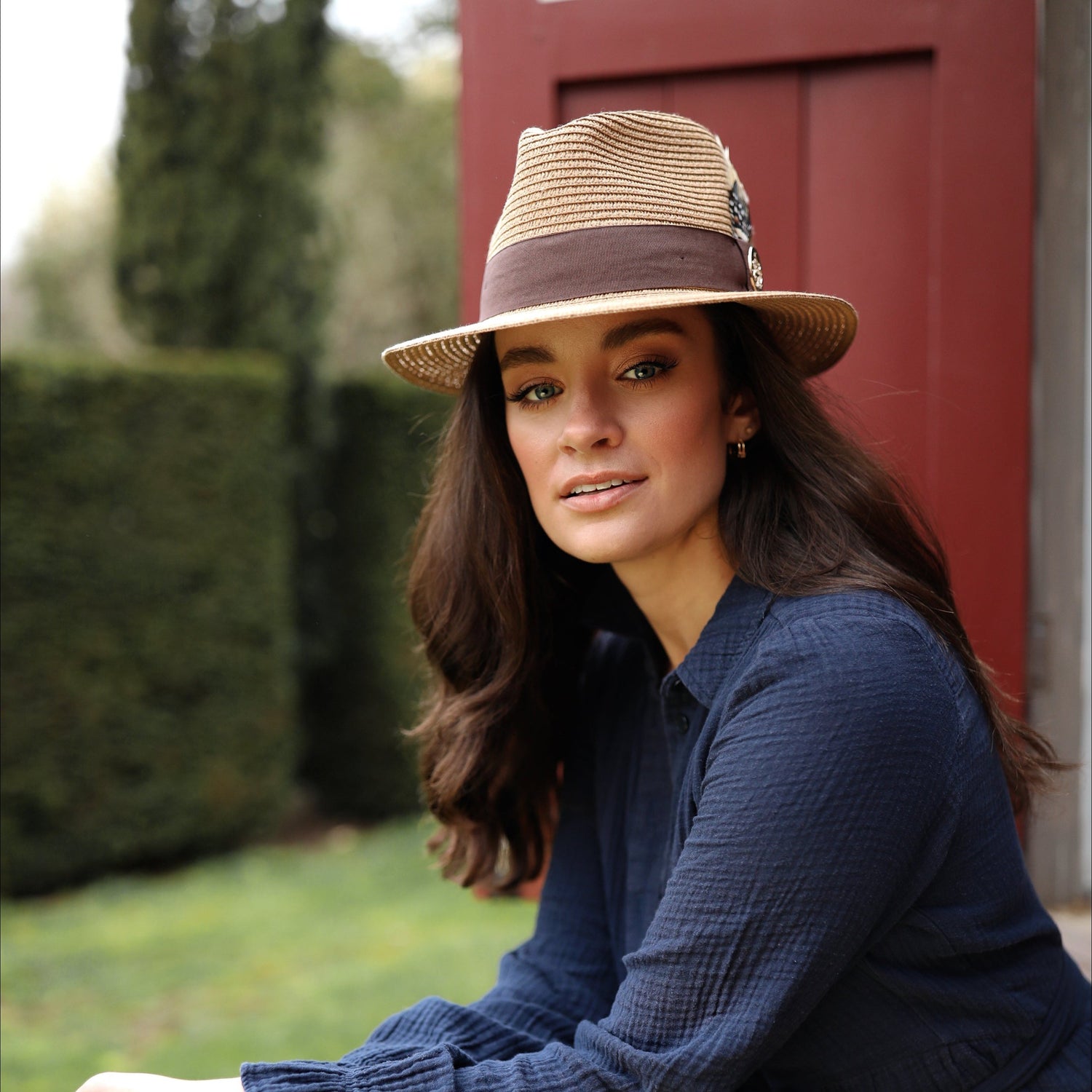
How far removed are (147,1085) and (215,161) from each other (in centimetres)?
611

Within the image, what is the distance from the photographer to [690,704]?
68.7 inches

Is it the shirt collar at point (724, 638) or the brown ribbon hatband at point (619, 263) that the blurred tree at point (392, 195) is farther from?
the shirt collar at point (724, 638)

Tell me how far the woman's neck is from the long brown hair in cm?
6

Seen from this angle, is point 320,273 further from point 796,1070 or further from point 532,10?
point 796,1070

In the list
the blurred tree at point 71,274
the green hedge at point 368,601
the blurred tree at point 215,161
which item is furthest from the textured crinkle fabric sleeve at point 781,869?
the blurred tree at point 71,274

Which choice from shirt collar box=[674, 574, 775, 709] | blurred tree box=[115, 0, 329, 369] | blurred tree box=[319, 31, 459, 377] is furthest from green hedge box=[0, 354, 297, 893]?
shirt collar box=[674, 574, 775, 709]

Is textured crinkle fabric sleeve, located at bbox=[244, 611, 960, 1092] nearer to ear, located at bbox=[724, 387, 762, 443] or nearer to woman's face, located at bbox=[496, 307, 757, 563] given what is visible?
woman's face, located at bbox=[496, 307, 757, 563]

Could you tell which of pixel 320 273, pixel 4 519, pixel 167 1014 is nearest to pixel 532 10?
pixel 167 1014

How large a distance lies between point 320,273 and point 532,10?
16.6 ft

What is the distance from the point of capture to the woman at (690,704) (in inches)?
53.3

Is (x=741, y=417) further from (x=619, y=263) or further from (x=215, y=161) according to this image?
(x=215, y=161)

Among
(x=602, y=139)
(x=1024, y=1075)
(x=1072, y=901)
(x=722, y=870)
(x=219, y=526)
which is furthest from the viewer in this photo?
(x=219, y=526)

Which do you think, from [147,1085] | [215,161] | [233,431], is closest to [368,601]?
[233,431]

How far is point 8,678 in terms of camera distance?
217 inches
